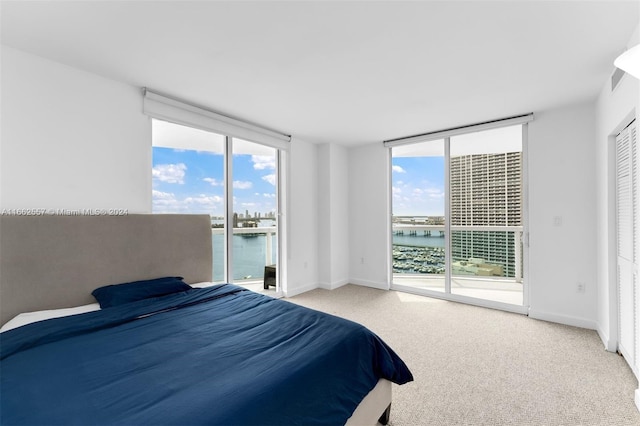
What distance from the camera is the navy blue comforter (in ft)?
3.44

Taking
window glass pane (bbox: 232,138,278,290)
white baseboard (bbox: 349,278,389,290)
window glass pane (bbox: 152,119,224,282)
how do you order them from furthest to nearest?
white baseboard (bbox: 349,278,389,290) < window glass pane (bbox: 232,138,278,290) < window glass pane (bbox: 152,119,224,282)

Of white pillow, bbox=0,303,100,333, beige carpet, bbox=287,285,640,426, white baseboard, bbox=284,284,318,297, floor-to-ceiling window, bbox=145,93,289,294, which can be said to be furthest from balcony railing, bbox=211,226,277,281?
white pillow, bbox=0,303,100,333

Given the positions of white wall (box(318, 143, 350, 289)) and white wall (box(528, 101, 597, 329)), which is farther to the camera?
white wall (box(318, 143, 350, 289))

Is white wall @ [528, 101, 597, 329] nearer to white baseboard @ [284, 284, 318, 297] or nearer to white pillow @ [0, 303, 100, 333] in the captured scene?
white baseboard @ [284, 284, 318, 297]

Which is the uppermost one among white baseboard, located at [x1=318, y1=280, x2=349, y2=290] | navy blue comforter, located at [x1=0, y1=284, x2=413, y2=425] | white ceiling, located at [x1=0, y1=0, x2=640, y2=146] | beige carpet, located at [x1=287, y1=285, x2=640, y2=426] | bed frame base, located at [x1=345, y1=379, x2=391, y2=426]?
white ceiling, located at [x1=0, y1=0, x2=640, y2=146]

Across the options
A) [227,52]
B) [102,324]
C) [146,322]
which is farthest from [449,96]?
[102,324]

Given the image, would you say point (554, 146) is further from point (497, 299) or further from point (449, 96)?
point (497, 299)

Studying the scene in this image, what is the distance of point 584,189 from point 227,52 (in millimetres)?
3834

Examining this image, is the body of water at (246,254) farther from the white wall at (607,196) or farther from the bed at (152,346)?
the white wall at (607,196)

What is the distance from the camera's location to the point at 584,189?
313 centimetres

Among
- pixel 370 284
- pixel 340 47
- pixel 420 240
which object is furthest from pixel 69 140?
pixel 420 240

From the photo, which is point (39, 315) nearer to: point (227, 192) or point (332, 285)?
point (227, 192)

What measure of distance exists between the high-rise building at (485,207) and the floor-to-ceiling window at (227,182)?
259cm

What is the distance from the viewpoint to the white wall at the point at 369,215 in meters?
4.76
